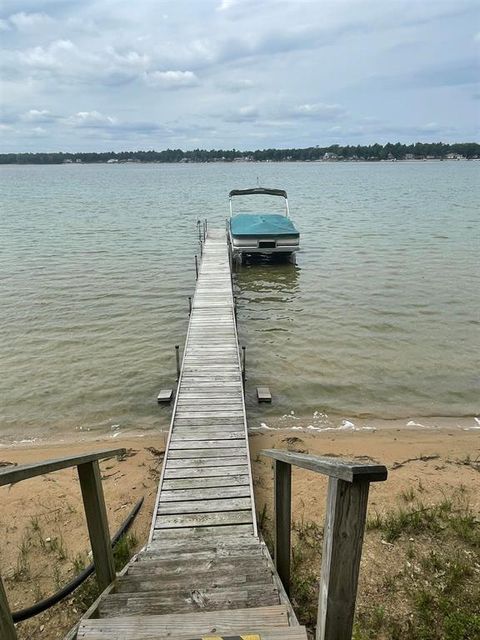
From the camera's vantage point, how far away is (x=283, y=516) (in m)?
3.40

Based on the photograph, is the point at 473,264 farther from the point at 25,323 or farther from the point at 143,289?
the point at 25,323

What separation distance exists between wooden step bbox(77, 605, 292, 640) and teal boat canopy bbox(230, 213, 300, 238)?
17645mm

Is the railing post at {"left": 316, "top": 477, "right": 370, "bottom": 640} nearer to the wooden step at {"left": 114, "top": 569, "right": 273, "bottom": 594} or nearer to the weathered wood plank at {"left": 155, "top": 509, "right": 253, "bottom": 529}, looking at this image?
the wooden step at {"left": 114, "top": 569, "right": 273, "bottom": 594}

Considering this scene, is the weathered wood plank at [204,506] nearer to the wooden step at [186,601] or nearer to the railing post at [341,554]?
the wooden step at [186,601]

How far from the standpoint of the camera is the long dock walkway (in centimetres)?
248

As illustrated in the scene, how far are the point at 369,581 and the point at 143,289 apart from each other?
46.0 feet

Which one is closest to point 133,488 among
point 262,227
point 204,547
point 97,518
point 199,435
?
point 199,435

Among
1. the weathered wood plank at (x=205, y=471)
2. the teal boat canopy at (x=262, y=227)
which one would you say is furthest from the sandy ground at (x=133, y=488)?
the teal boat canopy at (x=262, y=227)

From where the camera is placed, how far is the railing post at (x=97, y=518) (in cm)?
304

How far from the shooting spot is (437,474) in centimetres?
674

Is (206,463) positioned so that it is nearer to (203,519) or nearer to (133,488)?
(203,519)

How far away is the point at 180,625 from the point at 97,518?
1.00 m

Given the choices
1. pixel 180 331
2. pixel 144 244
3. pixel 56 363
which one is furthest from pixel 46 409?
pixel 144 244

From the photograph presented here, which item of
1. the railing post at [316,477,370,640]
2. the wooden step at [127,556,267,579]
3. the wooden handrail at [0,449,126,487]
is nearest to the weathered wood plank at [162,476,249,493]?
the wooden step at [127,556,267,579]
